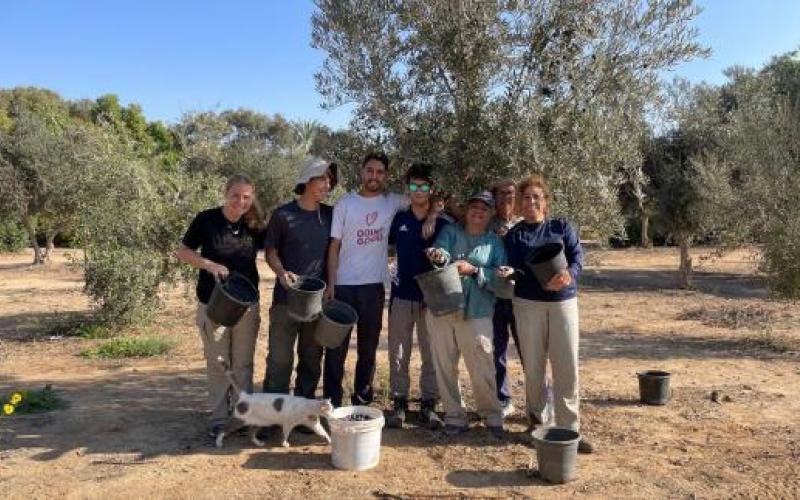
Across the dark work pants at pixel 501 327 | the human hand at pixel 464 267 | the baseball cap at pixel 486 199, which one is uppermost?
the baseball cap at pixel 486 199

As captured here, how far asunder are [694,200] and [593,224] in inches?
528

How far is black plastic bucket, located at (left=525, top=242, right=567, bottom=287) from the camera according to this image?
16.3 feet

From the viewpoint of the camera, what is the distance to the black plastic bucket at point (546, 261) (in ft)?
16.3

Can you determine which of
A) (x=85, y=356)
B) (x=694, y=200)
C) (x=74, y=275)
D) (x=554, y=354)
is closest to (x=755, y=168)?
(x=694, y=200)

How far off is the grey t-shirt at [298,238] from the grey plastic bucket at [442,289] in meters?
0.95

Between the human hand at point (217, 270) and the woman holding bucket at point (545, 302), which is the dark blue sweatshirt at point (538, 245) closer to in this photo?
the woman holding bucket at point (545, 302)

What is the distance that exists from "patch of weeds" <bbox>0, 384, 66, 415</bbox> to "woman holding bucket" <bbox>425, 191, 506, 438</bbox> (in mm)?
4043

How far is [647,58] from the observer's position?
6.27 m

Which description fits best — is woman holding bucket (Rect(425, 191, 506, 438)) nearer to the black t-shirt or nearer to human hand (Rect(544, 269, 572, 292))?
human hand (Rect(544, 269, 572, 292))

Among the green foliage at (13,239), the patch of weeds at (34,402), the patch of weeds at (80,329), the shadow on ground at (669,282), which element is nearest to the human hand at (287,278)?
the patch of weeds at (34,402)

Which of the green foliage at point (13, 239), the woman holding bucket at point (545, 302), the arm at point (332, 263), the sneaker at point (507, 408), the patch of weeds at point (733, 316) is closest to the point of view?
→ the woman holding bucket at point (545, 302)

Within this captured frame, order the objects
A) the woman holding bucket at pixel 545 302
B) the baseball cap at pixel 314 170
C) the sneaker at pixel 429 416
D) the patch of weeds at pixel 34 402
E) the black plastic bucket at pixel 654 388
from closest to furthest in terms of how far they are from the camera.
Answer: the woman holding bucket at pixel 545 302 < the baseball cap at pixel 314 170 < the sneaker at pixel 429 416 < the patch of weeds at pixel 34 402 < the black plastic bucket at pixel 654 388

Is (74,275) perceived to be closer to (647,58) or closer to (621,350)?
(621,350)

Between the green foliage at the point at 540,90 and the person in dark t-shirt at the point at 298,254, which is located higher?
the green foliage at the point at 540,90
